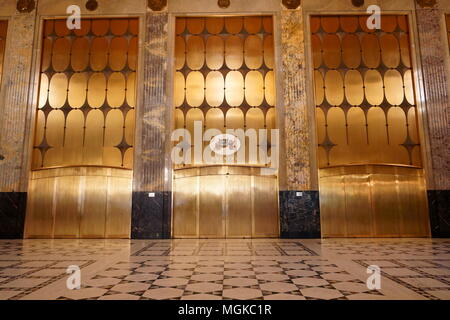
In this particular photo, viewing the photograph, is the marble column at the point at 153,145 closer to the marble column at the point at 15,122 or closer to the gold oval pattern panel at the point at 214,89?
the gold oval pattern panel at the point at 214,89

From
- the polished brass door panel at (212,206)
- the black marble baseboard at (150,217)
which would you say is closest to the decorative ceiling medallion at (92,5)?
the black marble baseboard at (150,217)

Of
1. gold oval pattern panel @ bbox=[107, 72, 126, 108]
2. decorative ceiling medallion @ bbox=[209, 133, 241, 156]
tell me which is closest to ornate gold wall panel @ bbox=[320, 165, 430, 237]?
decorative ceiling medallion @ bbox=[209, 133, 241, 156]

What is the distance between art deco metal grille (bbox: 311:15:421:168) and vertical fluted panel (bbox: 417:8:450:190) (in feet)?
1.27

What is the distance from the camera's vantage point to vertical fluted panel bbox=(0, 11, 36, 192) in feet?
30.2

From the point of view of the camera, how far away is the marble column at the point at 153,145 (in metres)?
8.90

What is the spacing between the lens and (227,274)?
13.3 ft

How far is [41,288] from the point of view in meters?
3.37

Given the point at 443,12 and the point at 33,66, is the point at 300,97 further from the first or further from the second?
the point at 33,66

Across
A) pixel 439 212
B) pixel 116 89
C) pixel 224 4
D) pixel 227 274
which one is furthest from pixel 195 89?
pixel 439 212

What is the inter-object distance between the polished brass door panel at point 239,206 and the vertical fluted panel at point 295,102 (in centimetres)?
119

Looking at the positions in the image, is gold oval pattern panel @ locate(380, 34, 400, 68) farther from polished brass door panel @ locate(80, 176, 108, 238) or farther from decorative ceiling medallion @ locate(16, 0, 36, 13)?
decorative ceiling medallion @ locate(16, 0, 36, 13)

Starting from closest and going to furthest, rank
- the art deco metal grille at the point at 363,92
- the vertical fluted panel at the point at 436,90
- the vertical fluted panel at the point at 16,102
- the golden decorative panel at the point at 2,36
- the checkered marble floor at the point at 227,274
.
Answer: the checkered marble floor at the point at 227,274, the vertical fluted panel at the point at 436,90, the vertical fluted panel at the point at 16,102, the art deco metal grille at the point at 363,92, the golden decorative panel at the point at 2,36

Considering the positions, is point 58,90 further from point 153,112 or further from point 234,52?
point 234,52

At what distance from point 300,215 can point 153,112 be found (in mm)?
5020
